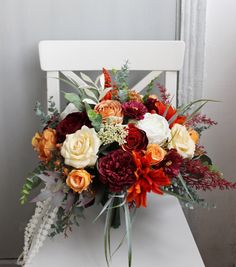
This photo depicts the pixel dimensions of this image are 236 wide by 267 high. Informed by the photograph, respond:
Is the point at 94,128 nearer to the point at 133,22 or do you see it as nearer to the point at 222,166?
the point at 133,22

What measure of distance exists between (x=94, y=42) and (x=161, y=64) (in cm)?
20

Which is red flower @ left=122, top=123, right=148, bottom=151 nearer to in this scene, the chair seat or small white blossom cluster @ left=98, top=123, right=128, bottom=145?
small white blossom cluster @ left=98, top=123, right=128, bottom=145

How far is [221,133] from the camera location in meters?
1.37

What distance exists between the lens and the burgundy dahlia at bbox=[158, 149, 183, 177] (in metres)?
0.81

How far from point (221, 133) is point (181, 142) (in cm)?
56

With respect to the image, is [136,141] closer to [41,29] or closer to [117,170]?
[117,170]

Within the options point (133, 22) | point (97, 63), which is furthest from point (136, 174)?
point (133, 22)

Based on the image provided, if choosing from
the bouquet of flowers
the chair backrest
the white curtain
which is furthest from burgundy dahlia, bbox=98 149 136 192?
the white curtain

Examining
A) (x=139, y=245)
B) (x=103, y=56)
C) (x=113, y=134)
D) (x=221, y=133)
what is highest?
(x=103, y=56)

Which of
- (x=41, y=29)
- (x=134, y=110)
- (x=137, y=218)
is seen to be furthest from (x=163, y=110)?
(x=41, y=29)

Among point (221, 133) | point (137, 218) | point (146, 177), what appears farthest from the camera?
point (221, 133)

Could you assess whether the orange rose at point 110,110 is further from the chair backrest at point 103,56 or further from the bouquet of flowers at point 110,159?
the chair backrest at point 103,56

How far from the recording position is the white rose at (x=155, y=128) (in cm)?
82

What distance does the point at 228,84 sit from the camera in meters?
1.33
